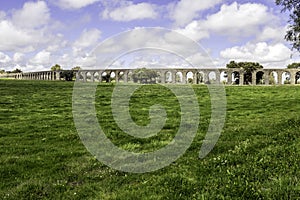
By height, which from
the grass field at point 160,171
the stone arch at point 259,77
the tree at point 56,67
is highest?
the tree at point 56,67

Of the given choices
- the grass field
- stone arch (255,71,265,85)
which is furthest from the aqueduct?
the grass field

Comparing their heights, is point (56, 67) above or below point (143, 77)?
above

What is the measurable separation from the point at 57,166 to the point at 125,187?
3806 millimetres

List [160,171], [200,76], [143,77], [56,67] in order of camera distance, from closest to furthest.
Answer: [160,171] → [143,77] → [200,76] → [56,67]

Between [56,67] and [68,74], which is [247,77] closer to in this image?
[68,74]

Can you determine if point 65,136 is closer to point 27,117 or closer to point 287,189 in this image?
point 27,117

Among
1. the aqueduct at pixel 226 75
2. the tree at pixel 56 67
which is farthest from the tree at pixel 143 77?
the tree at pixel 56 67

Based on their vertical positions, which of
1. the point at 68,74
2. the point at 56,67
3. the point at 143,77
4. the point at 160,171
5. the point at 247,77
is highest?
the point at 56,67

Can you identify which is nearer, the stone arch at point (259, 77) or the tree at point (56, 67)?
the stone arch at point (259, 77)

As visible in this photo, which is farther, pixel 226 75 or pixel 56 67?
pixel 56 67

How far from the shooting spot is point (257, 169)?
357 inches

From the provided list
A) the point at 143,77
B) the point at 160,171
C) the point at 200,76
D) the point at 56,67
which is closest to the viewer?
the point at 160,171

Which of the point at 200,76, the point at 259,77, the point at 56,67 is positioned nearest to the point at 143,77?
the point at 200,76

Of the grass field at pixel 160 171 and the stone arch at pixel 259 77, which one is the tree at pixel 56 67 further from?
the grass field at pixel 160 171
